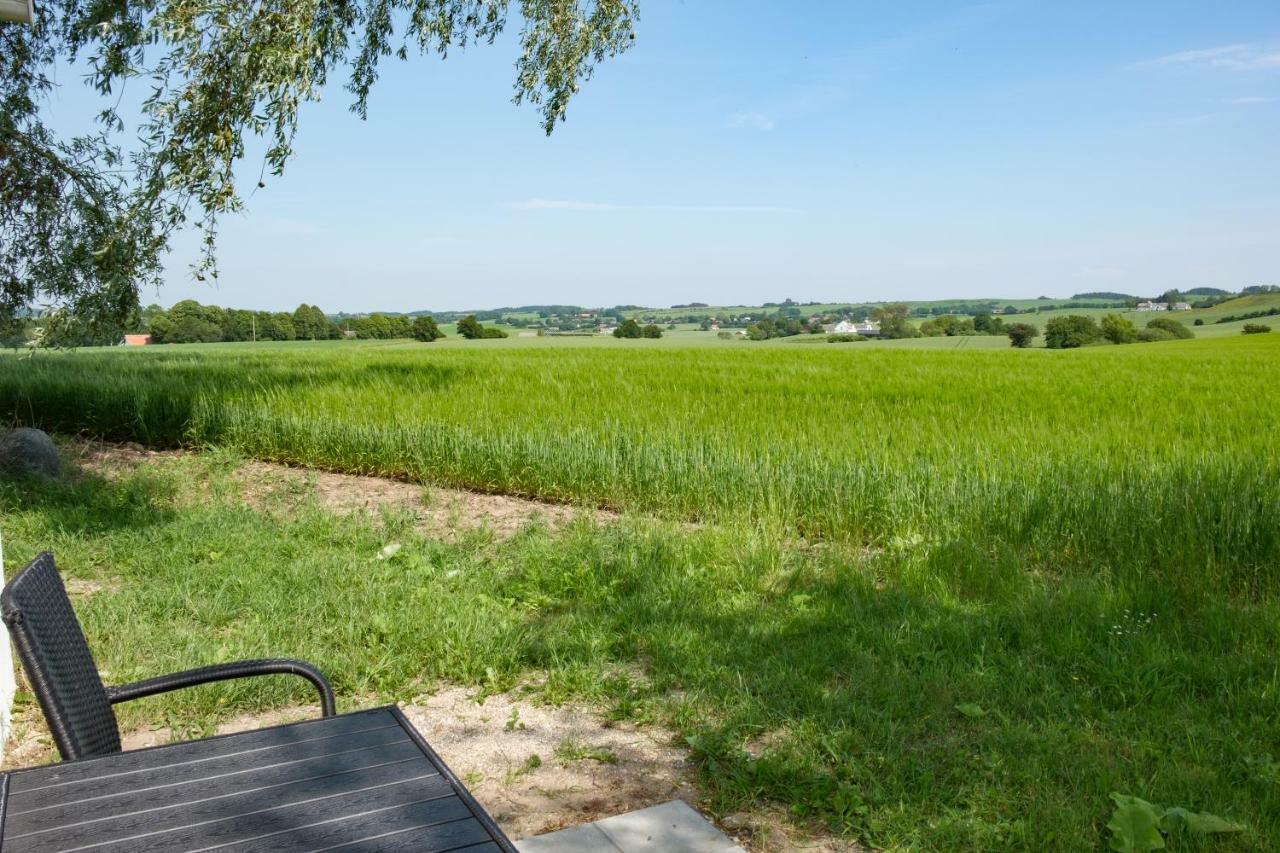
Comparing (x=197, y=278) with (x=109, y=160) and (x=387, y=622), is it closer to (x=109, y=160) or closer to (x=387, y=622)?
(x=109, y=160)

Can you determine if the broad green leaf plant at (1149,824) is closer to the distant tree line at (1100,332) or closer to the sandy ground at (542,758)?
the sandy ground at (542,758)

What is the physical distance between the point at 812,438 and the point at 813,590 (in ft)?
11.4

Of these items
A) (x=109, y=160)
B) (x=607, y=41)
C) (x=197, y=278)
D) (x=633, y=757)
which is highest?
(x=607, y=41)

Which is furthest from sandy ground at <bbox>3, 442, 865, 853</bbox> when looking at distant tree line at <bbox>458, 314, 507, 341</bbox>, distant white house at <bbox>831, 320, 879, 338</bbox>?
distant white house at <bbox>831, 320, 879, 338</bbox>

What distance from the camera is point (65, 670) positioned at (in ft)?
7.49

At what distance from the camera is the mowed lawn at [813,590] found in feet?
11.1

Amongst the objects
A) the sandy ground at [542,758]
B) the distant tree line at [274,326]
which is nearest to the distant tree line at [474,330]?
the distant tree line at [274,326]

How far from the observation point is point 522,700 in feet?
13.3

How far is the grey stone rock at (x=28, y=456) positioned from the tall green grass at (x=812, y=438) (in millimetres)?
1910

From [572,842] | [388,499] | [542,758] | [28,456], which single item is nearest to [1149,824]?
[572,842]

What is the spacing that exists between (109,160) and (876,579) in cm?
946

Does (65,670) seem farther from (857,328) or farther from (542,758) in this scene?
(857,328)

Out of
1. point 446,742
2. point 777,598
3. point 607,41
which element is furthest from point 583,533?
point 607,41

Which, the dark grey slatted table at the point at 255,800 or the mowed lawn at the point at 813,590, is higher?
the dark grey slatted table at the point at 255,800
